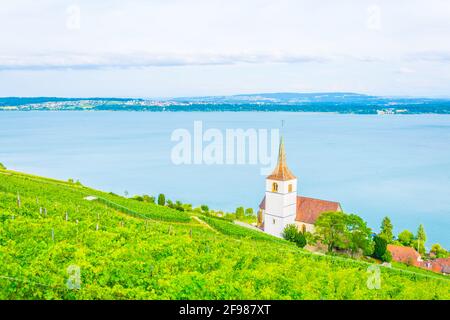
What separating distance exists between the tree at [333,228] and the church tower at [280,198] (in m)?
5.19

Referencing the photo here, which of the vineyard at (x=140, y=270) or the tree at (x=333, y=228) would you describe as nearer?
the vineyard at (x=140, y=270)

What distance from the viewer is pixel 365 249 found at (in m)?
34.1

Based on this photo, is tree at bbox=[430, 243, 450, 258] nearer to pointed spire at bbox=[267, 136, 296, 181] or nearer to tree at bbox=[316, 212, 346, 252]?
tree at bbox=[316, 212, 346, 252]

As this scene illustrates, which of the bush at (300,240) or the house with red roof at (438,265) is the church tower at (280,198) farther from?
the house with red roof at (438,265)

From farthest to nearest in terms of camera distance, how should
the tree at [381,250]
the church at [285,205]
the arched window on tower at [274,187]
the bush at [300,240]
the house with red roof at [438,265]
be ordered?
1. the arched window on tower at [274,187]
2. the church at [285,205]
3. the house with red roof at [438,265]
4. the bush at [300,240]
5. the tree at [381,250]

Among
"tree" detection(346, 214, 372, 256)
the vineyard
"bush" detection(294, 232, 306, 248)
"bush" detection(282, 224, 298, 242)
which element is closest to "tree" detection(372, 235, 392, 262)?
"tree" detection(346, 214, 372, 256)

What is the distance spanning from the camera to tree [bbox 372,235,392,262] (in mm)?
35969

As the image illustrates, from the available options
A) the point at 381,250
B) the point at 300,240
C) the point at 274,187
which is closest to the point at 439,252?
the point at 381,250

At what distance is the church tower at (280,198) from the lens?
39.0 m

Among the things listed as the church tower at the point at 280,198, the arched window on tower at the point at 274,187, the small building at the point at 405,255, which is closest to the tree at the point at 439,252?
the small building at the point at 405,255

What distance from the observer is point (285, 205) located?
129 feet

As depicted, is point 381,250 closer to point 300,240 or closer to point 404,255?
point 404,255
